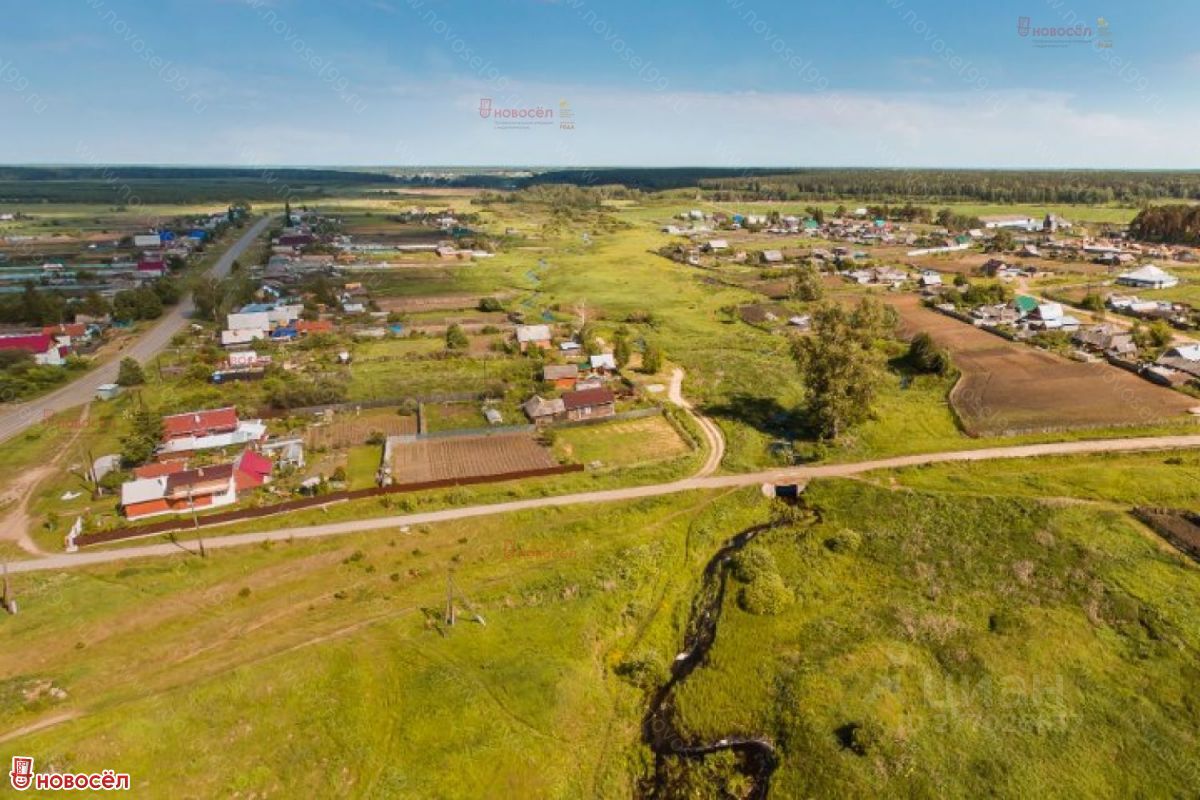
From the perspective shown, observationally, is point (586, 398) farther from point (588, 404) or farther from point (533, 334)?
point (533, 334)

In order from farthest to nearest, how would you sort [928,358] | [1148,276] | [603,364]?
1. [1148,276]
2. [603,364]
3. [928,358]

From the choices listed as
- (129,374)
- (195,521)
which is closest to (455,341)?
(129,374)

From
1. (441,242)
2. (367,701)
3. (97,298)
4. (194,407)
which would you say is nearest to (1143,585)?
(367,701)

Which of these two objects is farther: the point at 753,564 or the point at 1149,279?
the point at 1149,279

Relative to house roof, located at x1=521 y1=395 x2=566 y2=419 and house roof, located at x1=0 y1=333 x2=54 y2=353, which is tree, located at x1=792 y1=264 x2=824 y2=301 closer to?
house roof, located at x1=521 y1=395 x2=566 y2=419

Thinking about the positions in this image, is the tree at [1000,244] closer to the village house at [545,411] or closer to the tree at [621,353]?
the tree at [621,353]

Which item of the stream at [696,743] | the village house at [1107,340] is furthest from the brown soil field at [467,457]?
the village house at [1107,340]

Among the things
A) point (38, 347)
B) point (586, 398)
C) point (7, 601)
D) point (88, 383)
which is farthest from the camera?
point (38, 347)
